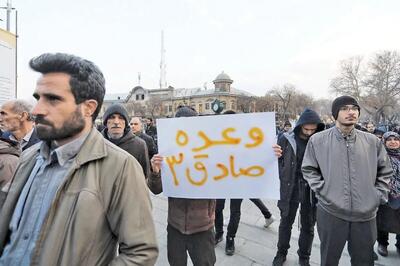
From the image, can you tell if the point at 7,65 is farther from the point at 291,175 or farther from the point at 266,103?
the point at 266,103

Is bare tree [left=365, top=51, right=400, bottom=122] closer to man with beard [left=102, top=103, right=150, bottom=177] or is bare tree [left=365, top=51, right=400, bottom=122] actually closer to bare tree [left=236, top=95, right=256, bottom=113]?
bare tree [left=236, top=95, right=256, bottom=113]

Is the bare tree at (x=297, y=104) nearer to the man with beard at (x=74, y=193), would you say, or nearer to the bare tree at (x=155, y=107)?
the bare tree at (x=155, y=107)

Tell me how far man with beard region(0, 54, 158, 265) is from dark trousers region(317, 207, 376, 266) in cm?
195

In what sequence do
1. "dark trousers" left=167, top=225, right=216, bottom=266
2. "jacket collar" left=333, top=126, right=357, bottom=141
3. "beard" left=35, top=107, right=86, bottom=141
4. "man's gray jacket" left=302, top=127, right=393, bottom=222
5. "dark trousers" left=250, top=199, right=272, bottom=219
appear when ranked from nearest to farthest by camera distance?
1. "beard" left=35, top=107, right=86, bottom=141
2. "dark trousers" left=167, top=225, right=216, bottom=266
3. "man's gray jacket" left=302, top=127, right=393, bottom=222
4. "jacket collar" left=333, top=126, right=357, bottom=141
5. "dark trousers" left=250, top=199, right=272, bottom=219

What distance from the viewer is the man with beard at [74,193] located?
1.18 metres

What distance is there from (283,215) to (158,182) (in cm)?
170

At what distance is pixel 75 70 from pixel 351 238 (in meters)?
2.57

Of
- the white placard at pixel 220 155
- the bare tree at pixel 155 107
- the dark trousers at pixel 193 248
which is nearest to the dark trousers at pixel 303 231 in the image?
the white placard at pixel 220 155

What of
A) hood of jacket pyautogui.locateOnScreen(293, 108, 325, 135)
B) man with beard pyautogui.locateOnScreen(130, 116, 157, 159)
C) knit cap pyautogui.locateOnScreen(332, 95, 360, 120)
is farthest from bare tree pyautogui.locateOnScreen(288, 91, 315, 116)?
knit cap pyautogui.locateOnScreen(332, 95, 360, 120)

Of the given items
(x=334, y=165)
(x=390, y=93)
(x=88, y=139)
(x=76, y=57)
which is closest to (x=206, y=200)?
(x=334, y=165)

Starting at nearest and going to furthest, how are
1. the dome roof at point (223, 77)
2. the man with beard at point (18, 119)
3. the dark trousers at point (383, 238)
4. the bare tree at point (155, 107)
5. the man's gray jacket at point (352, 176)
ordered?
the man's gray jacket at point (352, 176) → the man with beard at point (18, 119) → the dark trousers at point (383, 238) → the bare tree at point (155, 107) → the dome roof at point (223, 77)

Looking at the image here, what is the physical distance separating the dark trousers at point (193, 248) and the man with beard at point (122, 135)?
100cm

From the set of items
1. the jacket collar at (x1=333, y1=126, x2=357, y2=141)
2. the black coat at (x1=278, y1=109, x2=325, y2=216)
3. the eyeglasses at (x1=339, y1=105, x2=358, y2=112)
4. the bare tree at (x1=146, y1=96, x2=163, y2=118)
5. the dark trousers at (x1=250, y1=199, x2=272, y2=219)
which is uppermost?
the bare tree at (x1=146, y1=96, x2=163, y2=118)

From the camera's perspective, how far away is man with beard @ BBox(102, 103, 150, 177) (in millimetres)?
3305
